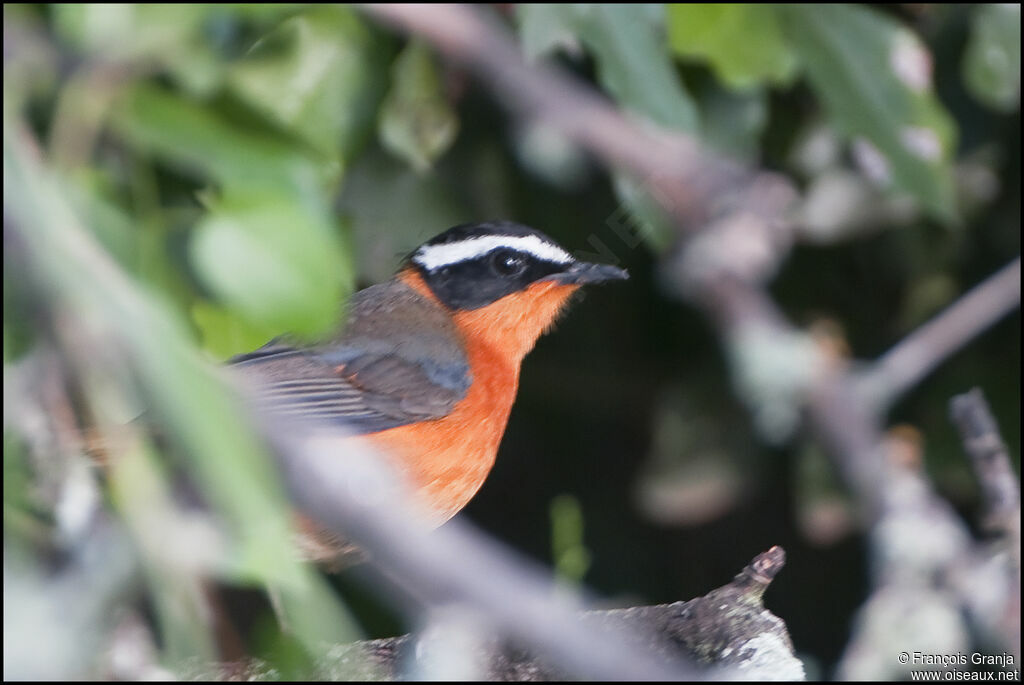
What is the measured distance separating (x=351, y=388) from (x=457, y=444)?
1.10 ft


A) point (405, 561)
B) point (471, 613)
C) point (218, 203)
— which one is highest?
point (218, 203)

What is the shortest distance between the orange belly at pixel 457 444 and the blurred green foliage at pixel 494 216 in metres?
0.27

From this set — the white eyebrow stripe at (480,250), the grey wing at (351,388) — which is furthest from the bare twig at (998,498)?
the grey wing at (351,388)

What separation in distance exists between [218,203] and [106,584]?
75 centimetres

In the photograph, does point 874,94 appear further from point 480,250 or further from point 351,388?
point 351,388

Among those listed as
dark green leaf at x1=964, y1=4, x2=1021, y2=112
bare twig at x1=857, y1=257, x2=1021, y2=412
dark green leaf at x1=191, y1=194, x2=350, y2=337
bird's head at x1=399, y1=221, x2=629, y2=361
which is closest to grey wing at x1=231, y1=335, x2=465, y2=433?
bird's head at x1=399, y1=221, x2=629, y2=361

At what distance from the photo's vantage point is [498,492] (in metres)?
3.99

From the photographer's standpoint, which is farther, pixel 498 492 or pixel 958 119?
pixel 498 492

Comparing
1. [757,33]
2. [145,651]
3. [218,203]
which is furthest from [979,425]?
[145,651]

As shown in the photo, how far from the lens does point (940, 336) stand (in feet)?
11.3

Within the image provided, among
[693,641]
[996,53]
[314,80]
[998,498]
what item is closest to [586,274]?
[314,80]

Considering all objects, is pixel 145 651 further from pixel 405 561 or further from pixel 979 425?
pixel 979 425

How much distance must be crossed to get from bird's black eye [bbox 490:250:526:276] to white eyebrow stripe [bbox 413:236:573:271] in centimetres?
2

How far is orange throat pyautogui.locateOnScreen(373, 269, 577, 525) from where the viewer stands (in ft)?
8.26
